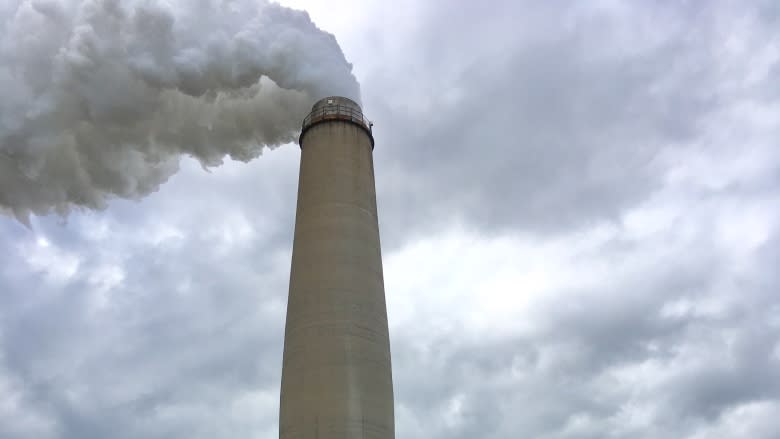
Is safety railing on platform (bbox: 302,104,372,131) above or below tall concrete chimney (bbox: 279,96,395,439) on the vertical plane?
above

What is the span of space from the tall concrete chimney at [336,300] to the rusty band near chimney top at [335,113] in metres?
0.04

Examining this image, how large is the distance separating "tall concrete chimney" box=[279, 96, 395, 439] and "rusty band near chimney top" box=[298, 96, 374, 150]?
1.5 inches

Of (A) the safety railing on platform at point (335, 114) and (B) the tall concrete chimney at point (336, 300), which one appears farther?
(A) the safety railing on platform at point (335, 114)

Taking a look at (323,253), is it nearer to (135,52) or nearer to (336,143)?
(336,143)

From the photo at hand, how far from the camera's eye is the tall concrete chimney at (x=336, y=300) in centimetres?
1717

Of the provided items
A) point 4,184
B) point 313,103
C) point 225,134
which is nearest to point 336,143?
point 313,103

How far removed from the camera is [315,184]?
818 inches

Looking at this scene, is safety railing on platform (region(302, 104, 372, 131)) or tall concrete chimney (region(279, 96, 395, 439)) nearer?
tall concrete chimney (region(279, 96, 395, 439))

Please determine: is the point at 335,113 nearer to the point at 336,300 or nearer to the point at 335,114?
the point at 335,114

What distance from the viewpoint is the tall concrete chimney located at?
17.2 metres

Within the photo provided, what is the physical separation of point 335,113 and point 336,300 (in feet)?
22.8

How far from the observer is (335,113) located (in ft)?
73.0

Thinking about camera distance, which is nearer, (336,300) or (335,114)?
(336,300)

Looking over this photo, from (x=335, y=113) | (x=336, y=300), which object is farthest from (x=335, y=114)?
(x=336, y=300)
